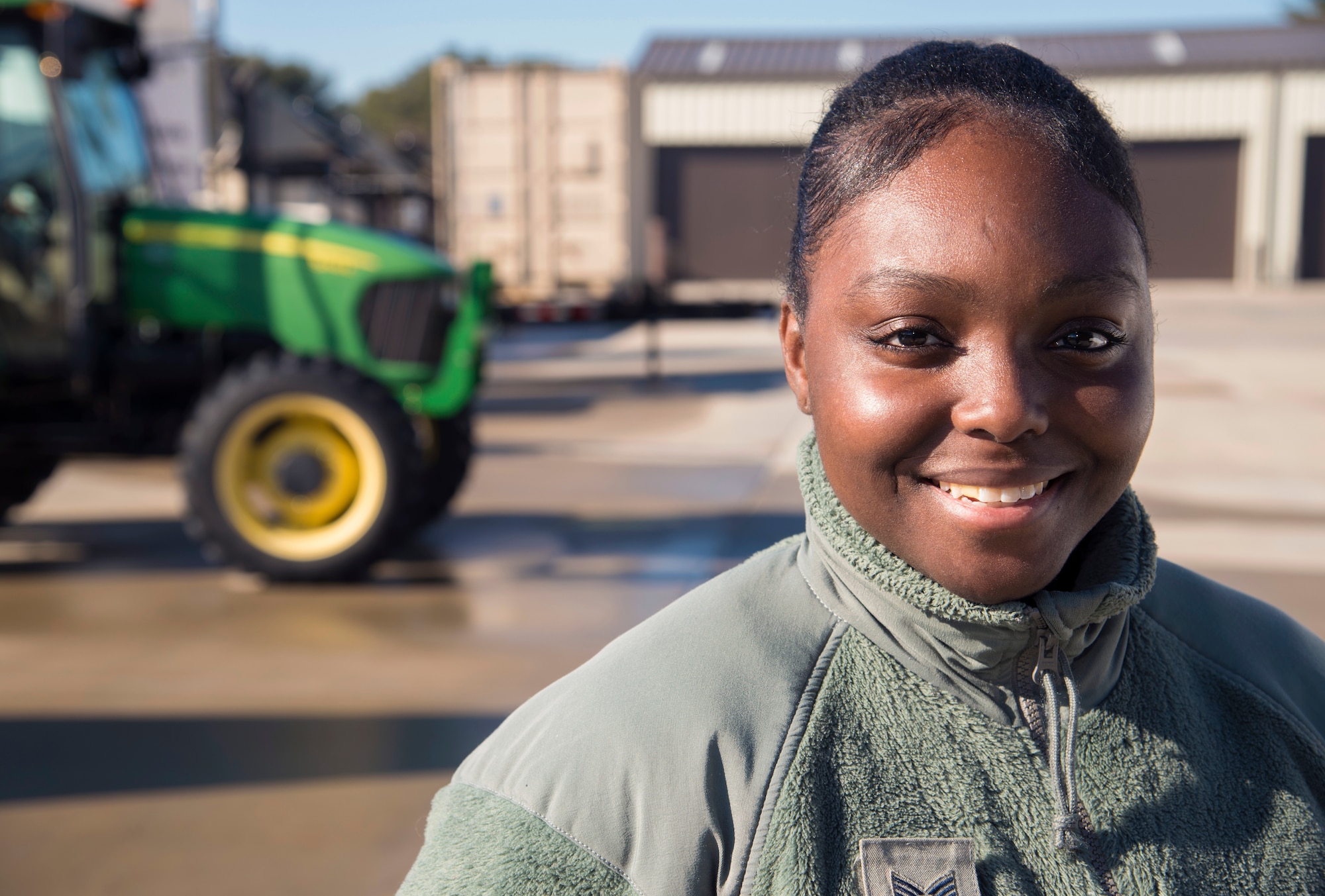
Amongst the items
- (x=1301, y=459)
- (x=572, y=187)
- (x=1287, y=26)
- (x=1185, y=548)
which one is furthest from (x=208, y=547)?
(x=1287, y=26)

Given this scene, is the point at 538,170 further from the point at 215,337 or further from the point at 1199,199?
the point at 215,337

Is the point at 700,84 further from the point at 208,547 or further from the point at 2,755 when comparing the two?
the point at 2,755

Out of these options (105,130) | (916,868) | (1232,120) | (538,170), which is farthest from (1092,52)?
(916,868)

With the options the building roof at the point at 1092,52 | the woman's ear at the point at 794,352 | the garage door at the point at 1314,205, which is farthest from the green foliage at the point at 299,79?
the woman's ear at the point at 794,352

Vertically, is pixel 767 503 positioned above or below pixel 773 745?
below

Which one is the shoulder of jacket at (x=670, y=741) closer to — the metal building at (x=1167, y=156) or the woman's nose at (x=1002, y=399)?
the woman's nose at (x=1002, y=399)

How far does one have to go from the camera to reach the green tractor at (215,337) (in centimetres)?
583

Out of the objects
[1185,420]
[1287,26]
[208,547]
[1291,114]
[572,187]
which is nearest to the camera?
[208,547]

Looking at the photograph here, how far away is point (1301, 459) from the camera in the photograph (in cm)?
834

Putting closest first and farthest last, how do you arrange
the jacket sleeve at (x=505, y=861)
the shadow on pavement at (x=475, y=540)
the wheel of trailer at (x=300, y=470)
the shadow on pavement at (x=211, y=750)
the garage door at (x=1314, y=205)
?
1. the jacket sleeve at (x=505, y=861)
2. the shadow on pavement at (x=211, y=750)
3. the wheel of trailer at (x=300, y=470)
4. the shadow on pavement at (x=475, y=540)
5. the garage door at (x=1314, y=205)

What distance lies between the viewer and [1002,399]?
104 cm

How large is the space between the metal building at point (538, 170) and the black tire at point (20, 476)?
15677mm

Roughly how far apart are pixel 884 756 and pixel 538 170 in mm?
22537

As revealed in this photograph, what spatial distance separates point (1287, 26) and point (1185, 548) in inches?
1132
